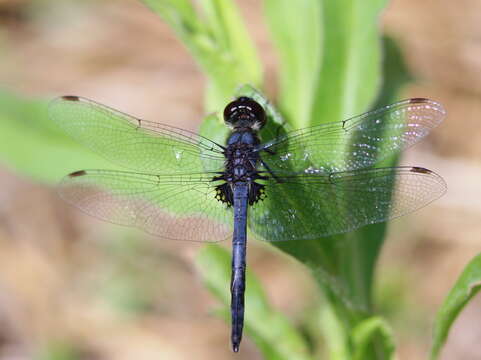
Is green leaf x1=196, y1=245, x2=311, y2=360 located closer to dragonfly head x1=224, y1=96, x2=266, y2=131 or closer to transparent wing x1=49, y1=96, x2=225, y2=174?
transparent wing x1=49, y1=96, x2=225, y2=174

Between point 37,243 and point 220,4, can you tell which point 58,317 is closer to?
point 37,243

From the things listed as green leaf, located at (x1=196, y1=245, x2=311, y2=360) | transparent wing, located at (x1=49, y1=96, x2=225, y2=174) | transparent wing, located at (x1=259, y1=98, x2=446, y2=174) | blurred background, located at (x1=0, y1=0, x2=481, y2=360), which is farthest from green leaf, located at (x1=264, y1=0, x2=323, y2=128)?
blurred background, located at (x1=0, y1=0, x2=481, y2=360)

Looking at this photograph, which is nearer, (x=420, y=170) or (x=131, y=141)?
(x=420, y=170)

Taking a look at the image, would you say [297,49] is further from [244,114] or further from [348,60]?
[244,114]

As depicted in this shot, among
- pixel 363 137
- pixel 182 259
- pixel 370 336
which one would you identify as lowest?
pixel 370 336

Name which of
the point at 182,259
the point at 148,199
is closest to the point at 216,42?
the point at 148,199

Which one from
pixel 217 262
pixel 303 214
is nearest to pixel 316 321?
pixel 217 262

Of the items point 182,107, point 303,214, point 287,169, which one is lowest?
point 303,214

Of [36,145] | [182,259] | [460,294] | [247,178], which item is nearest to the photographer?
[460,294]
